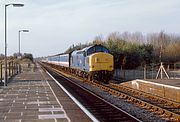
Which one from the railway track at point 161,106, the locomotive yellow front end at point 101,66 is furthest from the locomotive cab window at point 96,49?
the railway track at point 161,106

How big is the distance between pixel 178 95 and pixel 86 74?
53.9 feet

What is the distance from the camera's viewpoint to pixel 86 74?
34.6 m

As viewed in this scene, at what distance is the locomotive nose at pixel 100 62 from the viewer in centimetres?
3156

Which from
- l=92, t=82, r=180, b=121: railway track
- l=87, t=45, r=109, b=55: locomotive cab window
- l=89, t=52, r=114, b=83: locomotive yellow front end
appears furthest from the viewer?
l=87, t=45, r=109, b=55: locomotive cab window

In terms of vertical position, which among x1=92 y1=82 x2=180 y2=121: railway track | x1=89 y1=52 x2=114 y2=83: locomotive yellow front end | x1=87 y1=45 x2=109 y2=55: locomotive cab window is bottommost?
x1=92 y1=82 x2=180 y2=121: railway track

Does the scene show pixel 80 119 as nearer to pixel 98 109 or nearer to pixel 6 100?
pixel 98 109

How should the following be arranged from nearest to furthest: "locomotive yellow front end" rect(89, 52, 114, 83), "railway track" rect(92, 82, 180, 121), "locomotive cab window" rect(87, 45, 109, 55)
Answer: "railway track" rect(92, 82, 180, 121)
"locomotive yellow front end" rect(89, 52, 114, 83)
"locomotive cab window" rect(87, 45, 109, 55)

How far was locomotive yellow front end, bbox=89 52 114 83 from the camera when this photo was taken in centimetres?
3156

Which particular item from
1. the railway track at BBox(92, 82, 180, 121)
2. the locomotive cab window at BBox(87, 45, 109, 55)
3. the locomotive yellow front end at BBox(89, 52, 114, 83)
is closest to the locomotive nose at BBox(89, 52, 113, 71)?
the locomotive yellow front end at BBox(89, 52, 114, 83)

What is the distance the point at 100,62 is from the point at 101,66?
0.36 metres

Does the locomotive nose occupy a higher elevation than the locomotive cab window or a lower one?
lower

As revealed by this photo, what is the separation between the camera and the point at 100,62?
31672mm

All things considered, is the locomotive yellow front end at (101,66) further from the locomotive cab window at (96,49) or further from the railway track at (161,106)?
the railway track at (161,106)

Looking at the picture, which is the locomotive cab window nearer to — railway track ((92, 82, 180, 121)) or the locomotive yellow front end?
the locomotive yellow front end
